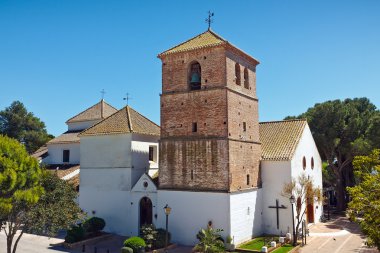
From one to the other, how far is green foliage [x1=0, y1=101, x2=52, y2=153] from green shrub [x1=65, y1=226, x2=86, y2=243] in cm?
4084

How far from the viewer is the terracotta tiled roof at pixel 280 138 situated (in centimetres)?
2638

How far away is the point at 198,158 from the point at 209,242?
5.53 meters

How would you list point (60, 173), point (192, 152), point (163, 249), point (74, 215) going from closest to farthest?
point (74, 215), point (163, 249), point (192, 152), point (60, 173)

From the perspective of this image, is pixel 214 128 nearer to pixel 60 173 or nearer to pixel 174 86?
pixel 174 86

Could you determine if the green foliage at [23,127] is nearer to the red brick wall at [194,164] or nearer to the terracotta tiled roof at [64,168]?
the terracotta tiled roof at [64,168]

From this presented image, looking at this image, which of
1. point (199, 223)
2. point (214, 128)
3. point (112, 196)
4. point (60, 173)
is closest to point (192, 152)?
point (214, 128)

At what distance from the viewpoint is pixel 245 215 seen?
2341 cm

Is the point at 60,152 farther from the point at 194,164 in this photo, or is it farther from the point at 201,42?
the point at 201,42

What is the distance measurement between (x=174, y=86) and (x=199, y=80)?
1847 millimetres

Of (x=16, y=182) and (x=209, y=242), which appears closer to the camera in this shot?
(x=16, y=182)

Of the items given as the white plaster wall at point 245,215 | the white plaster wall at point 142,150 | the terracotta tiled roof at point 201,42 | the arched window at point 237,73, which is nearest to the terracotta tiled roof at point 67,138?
the white plaster wall at point 142,150

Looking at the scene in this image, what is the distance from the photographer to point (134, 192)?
25656mm

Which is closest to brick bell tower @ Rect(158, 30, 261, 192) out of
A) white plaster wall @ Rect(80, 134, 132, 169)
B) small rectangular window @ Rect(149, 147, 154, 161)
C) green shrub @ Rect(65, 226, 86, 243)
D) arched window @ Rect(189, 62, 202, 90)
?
arched window @ Rect(189, 62, 202, 90)

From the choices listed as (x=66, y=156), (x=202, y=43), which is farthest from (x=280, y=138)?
(x=66, y=156)
